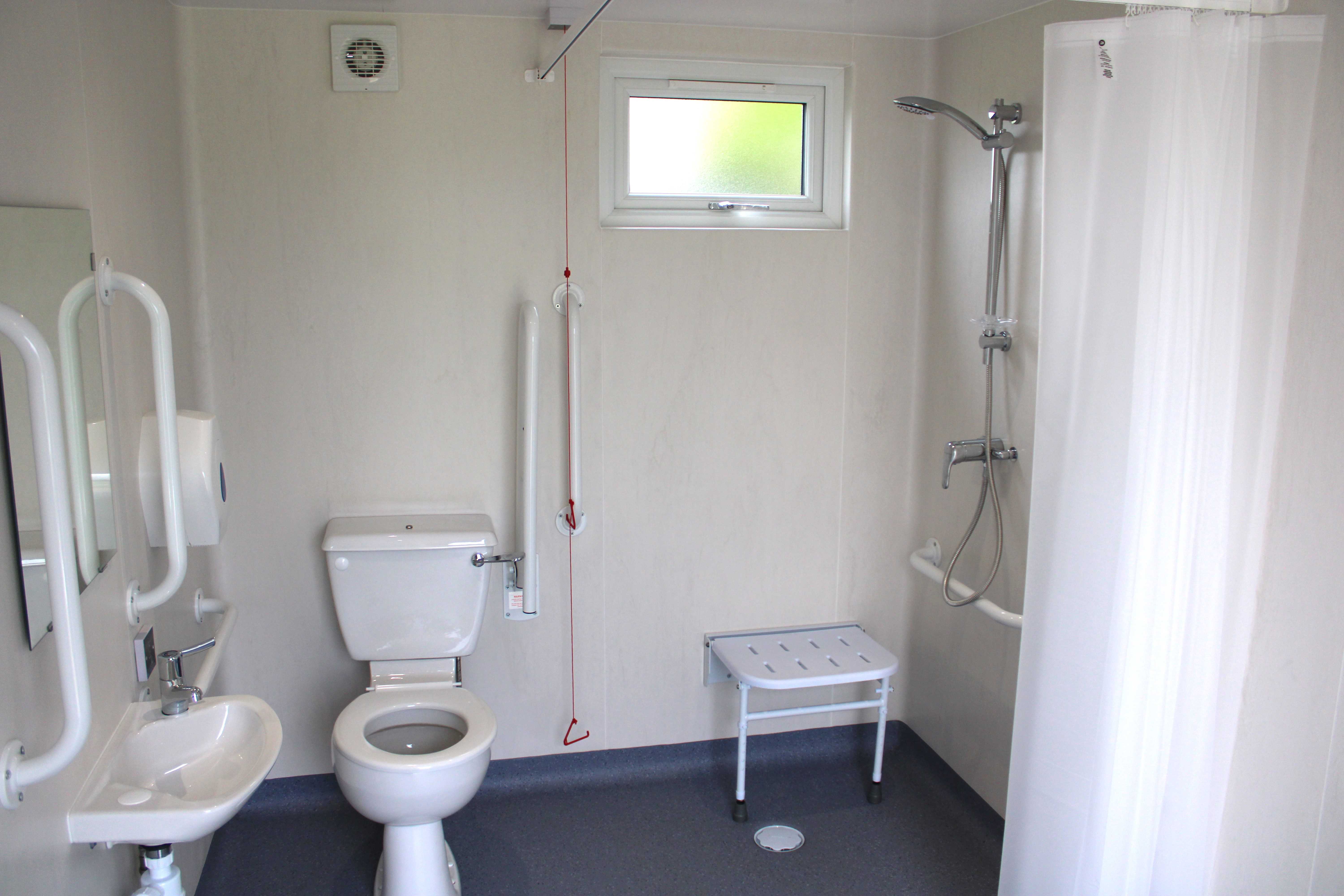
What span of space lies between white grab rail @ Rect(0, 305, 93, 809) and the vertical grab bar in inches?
59.3

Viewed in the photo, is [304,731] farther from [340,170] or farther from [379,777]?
[340,170]

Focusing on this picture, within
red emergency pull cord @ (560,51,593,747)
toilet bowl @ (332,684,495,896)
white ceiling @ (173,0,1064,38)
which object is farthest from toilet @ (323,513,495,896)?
white ceiling @ (173,0,1064,38)

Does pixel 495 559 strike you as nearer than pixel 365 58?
No

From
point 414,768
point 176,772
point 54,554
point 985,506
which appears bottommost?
point 414,768

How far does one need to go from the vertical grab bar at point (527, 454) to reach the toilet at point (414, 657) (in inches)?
4.3

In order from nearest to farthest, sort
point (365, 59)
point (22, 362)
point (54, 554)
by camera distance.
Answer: point (54, 554) → point (22, 362) → point (365, 59)

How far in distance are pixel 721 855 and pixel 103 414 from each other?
188 cm

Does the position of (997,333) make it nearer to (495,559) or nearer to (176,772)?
(495,559)

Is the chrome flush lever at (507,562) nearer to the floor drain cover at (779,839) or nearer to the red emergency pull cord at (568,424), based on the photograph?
the red emergency pull cord at (568,424)

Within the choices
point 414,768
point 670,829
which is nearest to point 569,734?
point 670,829

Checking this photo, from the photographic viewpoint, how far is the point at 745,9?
259cm

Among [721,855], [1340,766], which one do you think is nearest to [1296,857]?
[1340,766]

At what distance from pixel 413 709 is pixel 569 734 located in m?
0.63

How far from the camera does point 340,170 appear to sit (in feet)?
8.61
